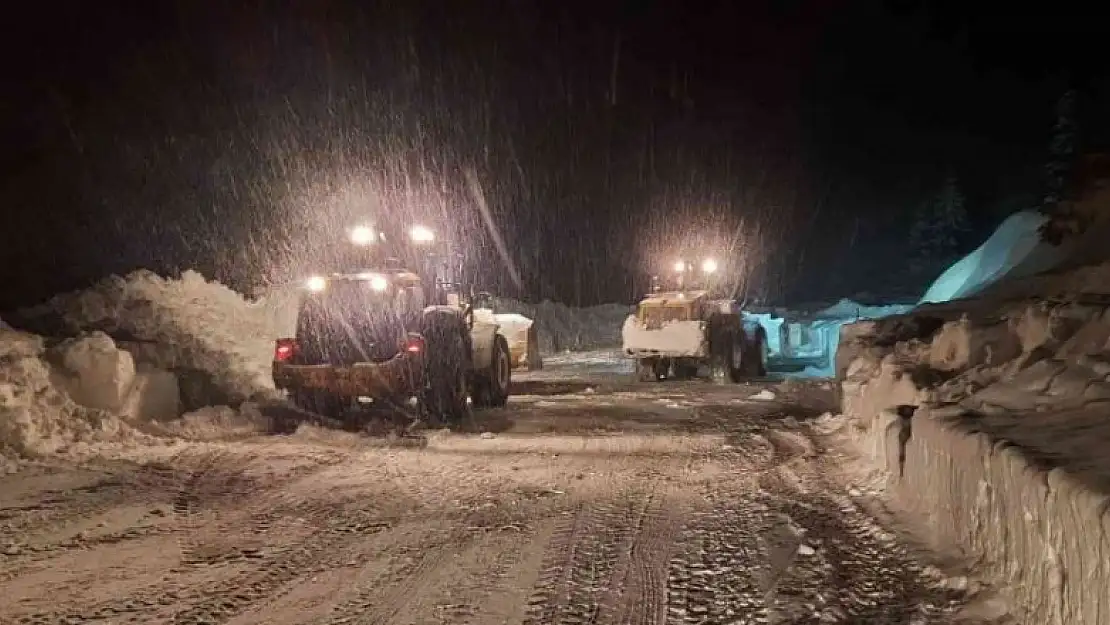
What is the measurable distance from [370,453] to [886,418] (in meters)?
5.68

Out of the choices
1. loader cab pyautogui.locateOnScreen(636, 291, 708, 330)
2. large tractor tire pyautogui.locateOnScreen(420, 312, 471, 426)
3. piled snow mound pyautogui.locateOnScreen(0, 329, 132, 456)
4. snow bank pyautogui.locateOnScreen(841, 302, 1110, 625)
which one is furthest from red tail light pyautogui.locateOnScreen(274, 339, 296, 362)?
loader cab pyautogui.locateOnScreen(636, 291, 708, 330)

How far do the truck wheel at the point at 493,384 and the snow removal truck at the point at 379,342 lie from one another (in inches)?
39.3

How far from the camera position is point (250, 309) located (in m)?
20.1

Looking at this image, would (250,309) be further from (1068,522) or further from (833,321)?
(833,321)

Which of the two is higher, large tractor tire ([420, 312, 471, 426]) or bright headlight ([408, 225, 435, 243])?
bright headlight ([408, 225, 435, 243])

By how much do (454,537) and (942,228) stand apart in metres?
66.9

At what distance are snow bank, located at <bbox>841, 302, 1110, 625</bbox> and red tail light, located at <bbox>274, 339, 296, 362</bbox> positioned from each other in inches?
303

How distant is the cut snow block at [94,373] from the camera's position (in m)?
11.6

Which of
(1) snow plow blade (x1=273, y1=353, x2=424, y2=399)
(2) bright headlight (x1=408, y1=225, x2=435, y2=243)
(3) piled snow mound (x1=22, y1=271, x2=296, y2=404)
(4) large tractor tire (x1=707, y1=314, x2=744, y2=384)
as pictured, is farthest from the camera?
(4) large tractor tire (x1=707, y1=314, x2=744, y2=384)

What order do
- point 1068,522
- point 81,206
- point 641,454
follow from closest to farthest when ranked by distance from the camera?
point 1068,522 < point 641,454 < point 81,206

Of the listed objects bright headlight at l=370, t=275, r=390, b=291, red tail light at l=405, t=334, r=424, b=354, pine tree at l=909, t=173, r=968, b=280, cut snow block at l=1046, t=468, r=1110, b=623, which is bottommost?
cut snow block at l=1046, t=468, r=1110, b=623

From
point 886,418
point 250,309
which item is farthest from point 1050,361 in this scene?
point 250,309

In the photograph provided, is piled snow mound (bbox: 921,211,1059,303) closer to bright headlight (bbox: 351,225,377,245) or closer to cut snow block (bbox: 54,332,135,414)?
bright headlight (bbox: 351,225,377,245)

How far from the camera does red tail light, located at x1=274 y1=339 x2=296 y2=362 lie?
44.0ft
